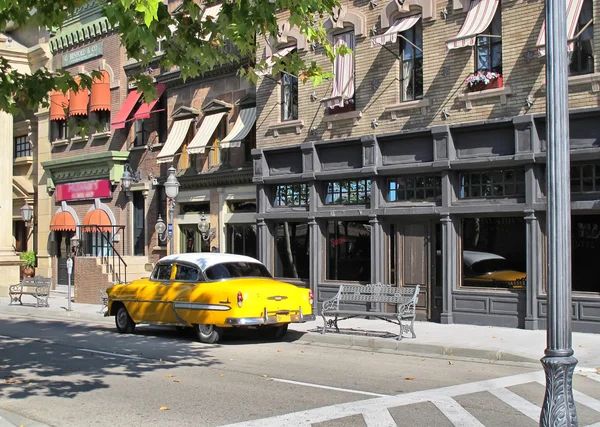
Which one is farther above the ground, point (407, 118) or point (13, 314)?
point (407, 118)

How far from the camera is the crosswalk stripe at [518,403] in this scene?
821cm

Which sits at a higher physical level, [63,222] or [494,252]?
[63,222]

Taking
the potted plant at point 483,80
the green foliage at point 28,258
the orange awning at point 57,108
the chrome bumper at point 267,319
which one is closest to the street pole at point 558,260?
the chrome bumper at point 267,319

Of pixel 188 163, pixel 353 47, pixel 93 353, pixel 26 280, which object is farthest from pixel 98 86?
pixel 93 353

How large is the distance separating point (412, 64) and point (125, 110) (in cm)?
1197

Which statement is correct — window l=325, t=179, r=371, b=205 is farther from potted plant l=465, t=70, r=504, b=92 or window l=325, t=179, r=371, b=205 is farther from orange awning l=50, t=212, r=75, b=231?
orange awning l=50, t=212, r=75, b=231

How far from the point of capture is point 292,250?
20.5 metres

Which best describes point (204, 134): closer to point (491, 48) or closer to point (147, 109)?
point (147, 109)

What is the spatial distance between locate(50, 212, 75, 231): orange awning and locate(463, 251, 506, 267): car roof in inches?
680

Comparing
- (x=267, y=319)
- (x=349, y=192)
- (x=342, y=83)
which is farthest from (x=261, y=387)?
(x=342, y=83)

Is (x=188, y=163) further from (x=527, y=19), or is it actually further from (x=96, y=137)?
(x=527, y=19)

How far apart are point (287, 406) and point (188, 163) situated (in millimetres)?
16247

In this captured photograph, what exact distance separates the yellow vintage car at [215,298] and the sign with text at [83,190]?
12024 mm

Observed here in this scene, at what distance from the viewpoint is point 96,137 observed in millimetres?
28141
